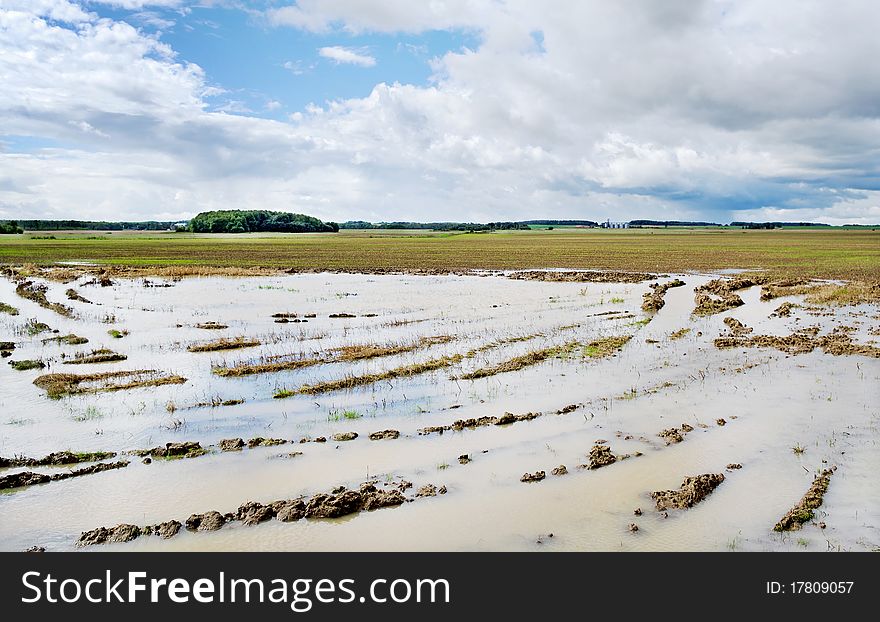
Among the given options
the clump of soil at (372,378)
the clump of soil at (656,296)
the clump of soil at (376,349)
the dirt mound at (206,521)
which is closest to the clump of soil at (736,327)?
the clump of soil at (656,296)

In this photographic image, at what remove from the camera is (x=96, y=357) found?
54.1ft

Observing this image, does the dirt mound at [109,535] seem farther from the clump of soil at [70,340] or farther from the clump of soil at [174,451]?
the clump of soil at [70,340]

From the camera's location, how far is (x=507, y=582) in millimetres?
6293

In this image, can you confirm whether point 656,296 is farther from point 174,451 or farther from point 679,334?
point 174,451

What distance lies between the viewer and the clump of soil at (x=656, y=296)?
26578 mm

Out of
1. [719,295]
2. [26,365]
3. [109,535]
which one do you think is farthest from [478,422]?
[719,295]

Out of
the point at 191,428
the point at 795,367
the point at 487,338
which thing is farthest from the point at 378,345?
the point at 795,367

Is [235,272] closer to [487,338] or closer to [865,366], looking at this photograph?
[487,338]

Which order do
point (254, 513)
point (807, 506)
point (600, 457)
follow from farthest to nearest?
1. point (600, 457)
2. point (807, 506)
3. point (254, 513)

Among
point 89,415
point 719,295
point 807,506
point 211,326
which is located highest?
point 719,295

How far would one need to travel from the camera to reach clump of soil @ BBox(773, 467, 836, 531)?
7.29 metres

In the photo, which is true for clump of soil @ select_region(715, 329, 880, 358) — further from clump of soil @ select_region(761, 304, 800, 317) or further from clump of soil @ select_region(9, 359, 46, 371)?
clump of soil @ select_region(9, 359, 46, 371)

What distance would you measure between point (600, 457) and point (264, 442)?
5593 millimetres

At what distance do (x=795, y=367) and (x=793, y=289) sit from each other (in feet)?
64.2
